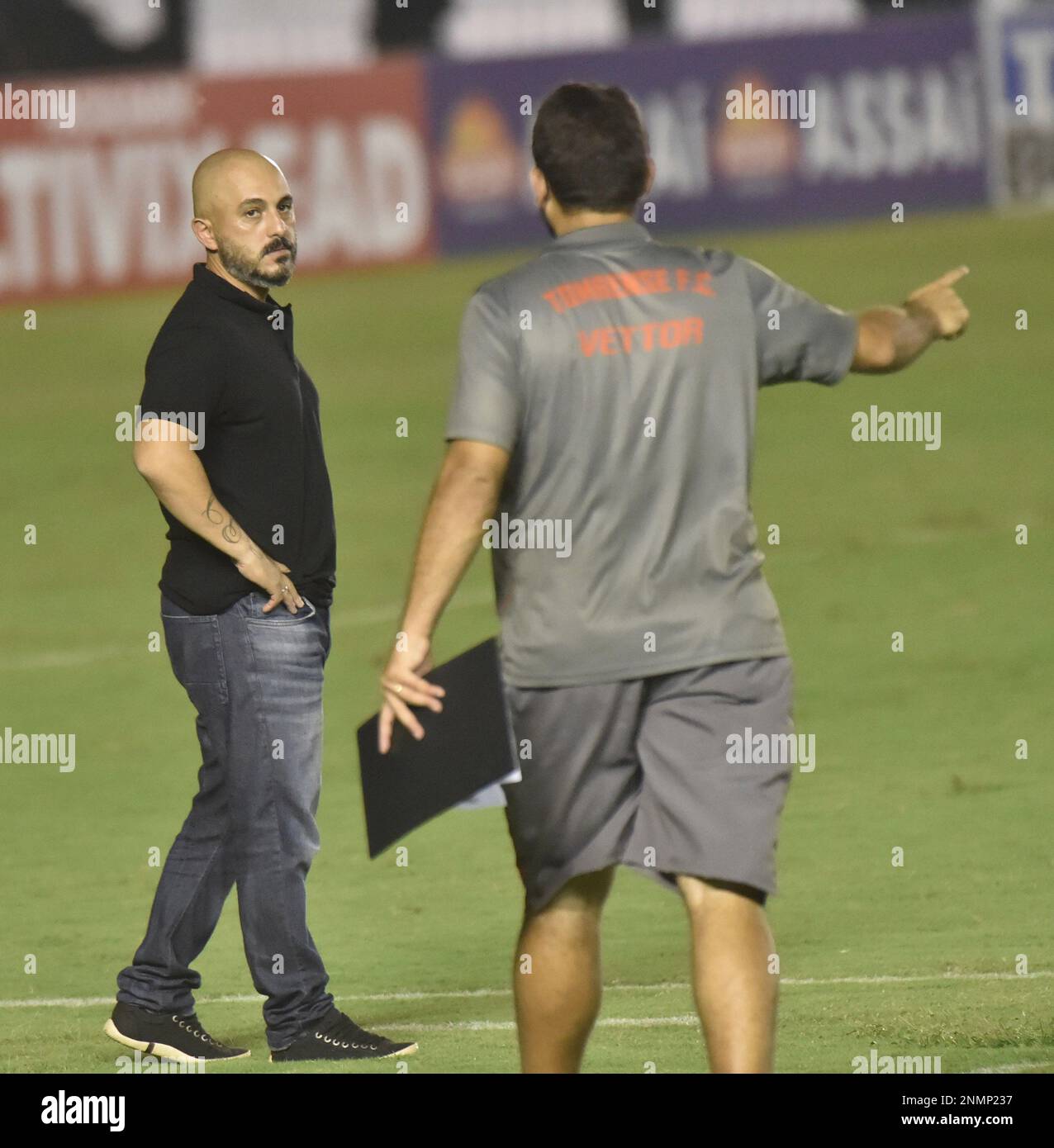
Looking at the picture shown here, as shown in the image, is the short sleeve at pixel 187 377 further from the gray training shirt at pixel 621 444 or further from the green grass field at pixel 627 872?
the green grass field at pixel 627 872

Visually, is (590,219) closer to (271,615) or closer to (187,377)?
(187,377)

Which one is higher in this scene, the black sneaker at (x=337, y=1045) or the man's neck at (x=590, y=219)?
the man's neck at (x=590, y=219)

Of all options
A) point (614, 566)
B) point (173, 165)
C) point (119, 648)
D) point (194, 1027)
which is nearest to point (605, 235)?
point (614, 566)

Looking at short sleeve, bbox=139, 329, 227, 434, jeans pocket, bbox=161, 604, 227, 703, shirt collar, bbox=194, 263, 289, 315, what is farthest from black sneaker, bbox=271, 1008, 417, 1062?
shirt collar, bbox=194, 263, 289, 315

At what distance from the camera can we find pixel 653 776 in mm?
5168

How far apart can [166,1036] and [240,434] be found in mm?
1586

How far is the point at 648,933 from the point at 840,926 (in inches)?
24.5

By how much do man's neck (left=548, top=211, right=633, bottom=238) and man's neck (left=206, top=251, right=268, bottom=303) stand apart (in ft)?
4.20

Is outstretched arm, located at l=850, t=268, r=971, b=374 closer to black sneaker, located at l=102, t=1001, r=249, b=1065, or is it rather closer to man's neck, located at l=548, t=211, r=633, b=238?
man's neck, located at l=548, t=211, r=633, b=238

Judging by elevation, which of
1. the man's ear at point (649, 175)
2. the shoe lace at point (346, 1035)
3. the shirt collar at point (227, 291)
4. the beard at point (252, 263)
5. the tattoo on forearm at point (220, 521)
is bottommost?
the shoe lace at point (346, 1035)

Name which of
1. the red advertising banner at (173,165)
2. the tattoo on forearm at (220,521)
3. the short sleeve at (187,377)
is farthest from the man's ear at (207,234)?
the red advertising banner at (173,165)

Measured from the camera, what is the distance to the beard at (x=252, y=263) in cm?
625

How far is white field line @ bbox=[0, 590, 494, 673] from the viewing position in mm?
13727

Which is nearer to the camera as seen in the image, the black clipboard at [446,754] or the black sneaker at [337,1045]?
the black clipboard at [446,754]
